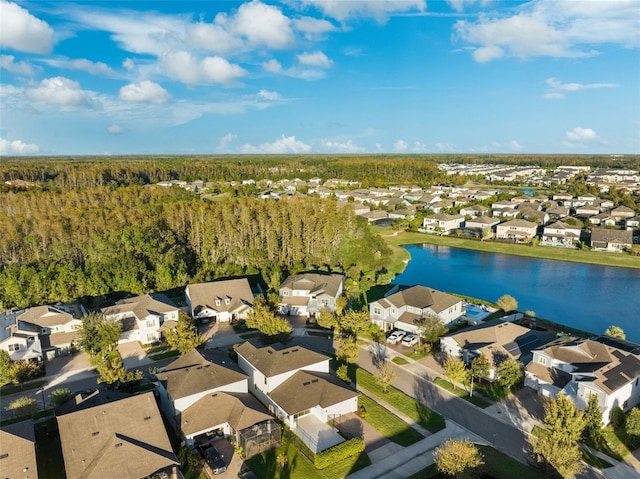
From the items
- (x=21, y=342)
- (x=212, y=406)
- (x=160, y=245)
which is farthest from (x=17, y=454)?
(x=160, y=245)

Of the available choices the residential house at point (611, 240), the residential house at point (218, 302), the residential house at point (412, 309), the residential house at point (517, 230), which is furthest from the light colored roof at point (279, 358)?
the residential house at point (611, 240)

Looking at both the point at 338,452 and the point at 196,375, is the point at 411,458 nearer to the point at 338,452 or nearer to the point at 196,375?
the point at 338,452

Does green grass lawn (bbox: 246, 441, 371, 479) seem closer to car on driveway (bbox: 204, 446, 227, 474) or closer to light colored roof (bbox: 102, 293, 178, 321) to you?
car on driveway (bbox: 204, 446, 227, 474)

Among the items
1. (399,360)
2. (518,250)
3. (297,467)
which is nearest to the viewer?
(297,467)

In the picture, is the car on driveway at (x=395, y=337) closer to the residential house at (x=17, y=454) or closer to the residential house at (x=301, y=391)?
the residential house at (x=301, y=391)

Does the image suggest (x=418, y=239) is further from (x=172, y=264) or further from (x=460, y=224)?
(x=172, y=264)

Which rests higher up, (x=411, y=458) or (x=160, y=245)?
(x=160, y=245)

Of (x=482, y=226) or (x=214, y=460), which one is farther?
(x=482, y=226)
